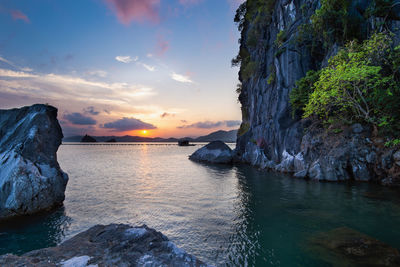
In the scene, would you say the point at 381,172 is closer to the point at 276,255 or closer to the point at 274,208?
the point at 274,208

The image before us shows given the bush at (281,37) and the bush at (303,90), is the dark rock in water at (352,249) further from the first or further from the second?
the bush at (281,37)

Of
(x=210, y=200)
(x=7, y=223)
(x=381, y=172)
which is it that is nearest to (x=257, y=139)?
(x=381, y=172)

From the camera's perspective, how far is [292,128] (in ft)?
83.0

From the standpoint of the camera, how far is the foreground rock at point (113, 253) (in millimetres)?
3756

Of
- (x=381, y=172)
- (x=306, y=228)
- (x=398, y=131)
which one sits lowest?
(x=306, y=228)

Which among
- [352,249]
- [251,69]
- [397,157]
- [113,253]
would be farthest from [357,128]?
[251,69]

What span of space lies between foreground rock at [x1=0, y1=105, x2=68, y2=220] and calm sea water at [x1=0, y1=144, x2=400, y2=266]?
3.15 feet

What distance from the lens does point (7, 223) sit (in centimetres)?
930

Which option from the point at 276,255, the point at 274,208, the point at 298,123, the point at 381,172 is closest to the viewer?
the point at 276,255

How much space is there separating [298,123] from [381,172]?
9.62m

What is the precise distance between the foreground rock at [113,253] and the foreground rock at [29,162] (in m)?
7.64

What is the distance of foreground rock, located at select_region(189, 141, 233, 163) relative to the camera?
1462 inches

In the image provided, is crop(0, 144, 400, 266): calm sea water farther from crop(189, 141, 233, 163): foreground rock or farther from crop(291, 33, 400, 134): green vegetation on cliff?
crop(189, 141, 233, 163): foreground rock

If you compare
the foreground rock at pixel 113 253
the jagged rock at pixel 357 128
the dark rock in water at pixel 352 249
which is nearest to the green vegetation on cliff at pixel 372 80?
the jagged rock at pixel 357 128
